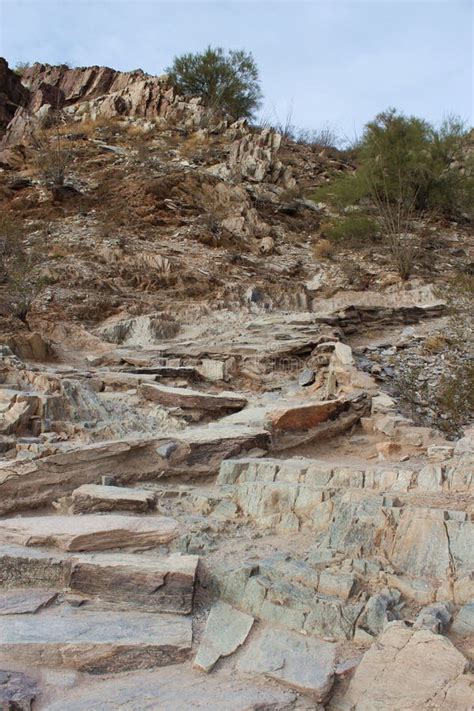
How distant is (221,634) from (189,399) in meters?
3.57

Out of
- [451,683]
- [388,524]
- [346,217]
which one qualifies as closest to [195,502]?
[388,524]

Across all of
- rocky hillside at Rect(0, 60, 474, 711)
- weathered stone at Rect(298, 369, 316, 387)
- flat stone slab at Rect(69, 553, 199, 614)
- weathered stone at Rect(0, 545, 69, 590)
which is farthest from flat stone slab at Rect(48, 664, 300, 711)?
weathered stone at Rect(298, 369, 316, 387)

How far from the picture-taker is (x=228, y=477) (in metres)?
4.24

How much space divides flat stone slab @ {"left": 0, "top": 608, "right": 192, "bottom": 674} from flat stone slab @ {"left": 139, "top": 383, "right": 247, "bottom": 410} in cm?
343

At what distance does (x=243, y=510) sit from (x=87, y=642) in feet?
5.00

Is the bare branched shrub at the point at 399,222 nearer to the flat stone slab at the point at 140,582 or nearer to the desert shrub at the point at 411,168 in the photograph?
the desert shrub at the point at 411,168

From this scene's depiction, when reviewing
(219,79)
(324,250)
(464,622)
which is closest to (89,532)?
(464,622)

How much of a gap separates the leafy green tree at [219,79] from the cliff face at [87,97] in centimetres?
103

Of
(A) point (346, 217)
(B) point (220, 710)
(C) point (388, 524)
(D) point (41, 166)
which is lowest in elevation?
(B) point (220, 710)

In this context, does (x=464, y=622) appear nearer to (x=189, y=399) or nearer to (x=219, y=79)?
(x=189, y=399)

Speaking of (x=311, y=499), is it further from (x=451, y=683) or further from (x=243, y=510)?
(x=451, y=683)

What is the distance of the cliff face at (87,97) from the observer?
74.2 ft

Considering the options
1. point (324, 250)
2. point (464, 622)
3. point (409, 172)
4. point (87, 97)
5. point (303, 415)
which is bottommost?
point (464, 622)

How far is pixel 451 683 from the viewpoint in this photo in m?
2.11
